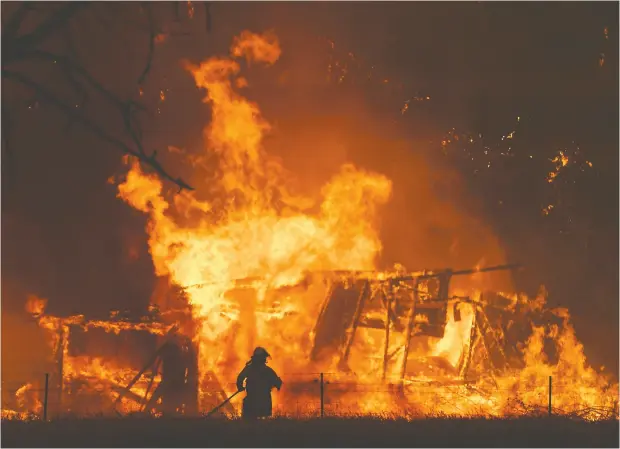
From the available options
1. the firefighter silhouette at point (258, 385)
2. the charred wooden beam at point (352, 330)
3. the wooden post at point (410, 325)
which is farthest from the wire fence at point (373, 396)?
the firefighter silhouette at point (258, 385)

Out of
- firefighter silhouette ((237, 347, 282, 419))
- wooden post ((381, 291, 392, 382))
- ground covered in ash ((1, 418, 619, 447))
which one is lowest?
ground covered in ash ((1, 418, 619, 447))

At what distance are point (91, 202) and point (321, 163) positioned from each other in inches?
252

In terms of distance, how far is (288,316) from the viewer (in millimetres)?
21203

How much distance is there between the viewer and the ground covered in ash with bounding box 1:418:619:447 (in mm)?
12406

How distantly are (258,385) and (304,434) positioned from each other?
2.18m

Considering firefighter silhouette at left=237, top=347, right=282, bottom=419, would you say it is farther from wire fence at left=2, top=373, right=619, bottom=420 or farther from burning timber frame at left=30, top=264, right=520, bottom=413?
burning timber frame at left=30, top=264, right=520, bottom=413

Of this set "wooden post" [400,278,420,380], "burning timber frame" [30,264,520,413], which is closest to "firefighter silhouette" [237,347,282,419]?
"wooden post" [400,278,420,380]

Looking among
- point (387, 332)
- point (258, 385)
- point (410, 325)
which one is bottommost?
point (258, 385)

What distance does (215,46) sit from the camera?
75.2 feet

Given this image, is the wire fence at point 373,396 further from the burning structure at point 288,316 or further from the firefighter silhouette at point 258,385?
the firefighter silhouette at point 258,385

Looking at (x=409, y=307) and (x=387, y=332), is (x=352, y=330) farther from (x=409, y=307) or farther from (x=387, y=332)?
(x=409, y=307)

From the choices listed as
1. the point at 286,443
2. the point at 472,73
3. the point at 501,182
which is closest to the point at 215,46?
the point at 472,73

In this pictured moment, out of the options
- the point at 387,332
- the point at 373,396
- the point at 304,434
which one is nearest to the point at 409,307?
the point at 387,332

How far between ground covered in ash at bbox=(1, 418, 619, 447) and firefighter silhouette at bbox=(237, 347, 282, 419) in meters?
0.89
